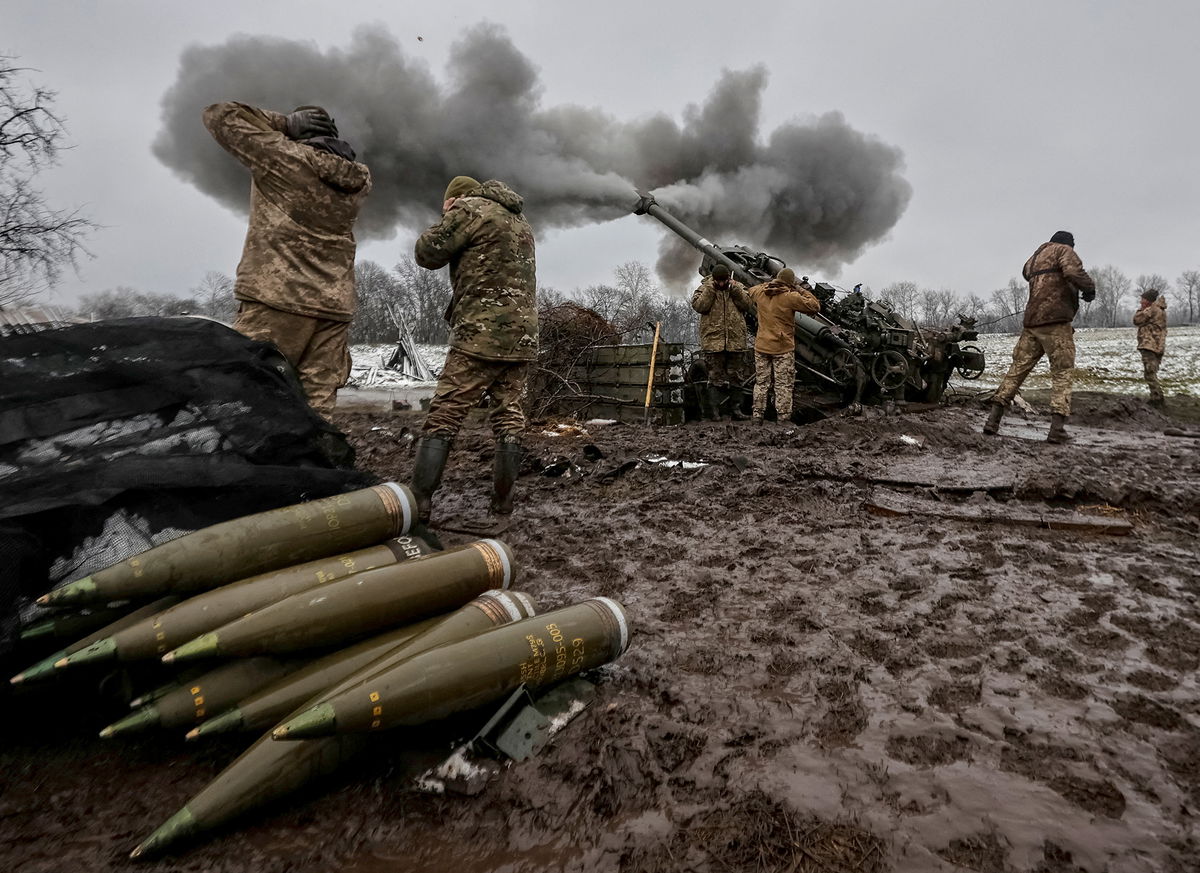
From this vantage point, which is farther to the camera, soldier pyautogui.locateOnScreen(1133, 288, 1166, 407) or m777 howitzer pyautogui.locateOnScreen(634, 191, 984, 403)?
soldier pyautogui.locateOnScreen(1133, 288, 1166, 407)

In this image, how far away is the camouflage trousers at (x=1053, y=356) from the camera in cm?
640

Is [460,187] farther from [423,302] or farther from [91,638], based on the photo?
[423,302]

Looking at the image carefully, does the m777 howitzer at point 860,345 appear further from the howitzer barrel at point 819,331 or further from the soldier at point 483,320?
the soldier at point 483,320

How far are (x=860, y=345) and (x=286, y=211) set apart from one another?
317 inches

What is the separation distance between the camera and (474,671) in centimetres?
156

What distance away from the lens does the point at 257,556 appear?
1.87 metres

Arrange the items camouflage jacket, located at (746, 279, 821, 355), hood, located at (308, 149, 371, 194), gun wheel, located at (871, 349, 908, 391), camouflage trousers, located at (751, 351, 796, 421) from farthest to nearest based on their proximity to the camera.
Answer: gun wheel, located at (871, 349, 908, 391)
camouflage trousers, located at (751, 351, 796, 421)
camouflage jacket, located at (746, 279, 821, 355)
hood, located at (308, 149, 371, 194)

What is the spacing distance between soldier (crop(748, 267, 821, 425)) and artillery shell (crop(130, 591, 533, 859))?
22.5ft

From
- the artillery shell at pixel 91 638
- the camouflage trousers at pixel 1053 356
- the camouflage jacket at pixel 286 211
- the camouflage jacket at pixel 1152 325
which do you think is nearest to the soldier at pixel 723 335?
the camouflage trousers at pixel 1053 356


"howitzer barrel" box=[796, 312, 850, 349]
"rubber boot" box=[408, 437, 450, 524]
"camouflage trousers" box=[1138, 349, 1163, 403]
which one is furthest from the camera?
"camouflage trousers" box=[1138, 349, 1163, 403]

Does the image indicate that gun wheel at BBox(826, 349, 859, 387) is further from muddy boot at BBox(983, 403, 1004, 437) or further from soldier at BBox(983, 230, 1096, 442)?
soldier at BBox(983, 230, 1096, 442)

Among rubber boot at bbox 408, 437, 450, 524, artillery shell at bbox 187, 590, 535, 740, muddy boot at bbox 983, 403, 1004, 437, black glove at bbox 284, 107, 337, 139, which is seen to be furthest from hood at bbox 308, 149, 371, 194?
muddy boot at bbox 983, 403, 1004, 437

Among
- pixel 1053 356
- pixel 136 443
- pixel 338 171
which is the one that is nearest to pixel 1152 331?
pixel 1053 356

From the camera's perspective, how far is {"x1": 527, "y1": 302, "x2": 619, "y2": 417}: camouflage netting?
31.4ft
